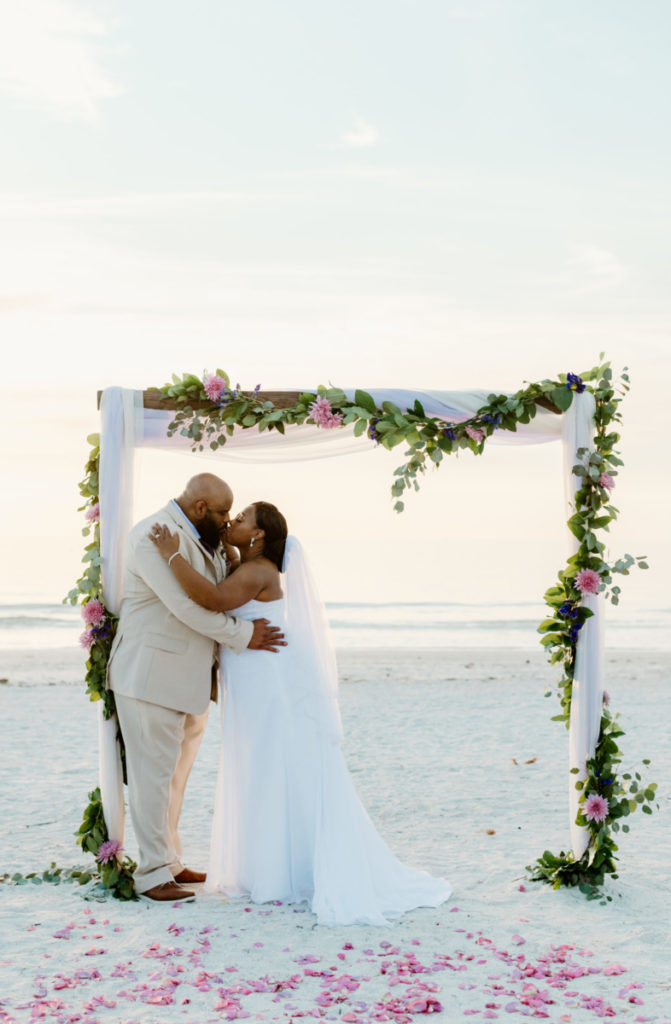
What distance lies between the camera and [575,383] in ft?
20.0

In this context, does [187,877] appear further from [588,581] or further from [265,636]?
[588,581]

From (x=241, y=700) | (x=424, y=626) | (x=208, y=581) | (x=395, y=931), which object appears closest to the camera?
(x=395, y=931)

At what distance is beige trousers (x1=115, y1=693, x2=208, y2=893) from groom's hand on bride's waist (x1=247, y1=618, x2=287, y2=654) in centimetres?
63

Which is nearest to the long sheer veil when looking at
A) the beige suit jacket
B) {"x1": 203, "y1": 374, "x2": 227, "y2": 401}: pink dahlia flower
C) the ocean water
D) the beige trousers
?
the beige suit jacket

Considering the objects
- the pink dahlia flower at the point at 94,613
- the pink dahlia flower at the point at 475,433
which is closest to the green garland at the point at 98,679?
the pink dahlia flower at the point at 94,613

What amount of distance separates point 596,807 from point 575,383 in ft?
8.17

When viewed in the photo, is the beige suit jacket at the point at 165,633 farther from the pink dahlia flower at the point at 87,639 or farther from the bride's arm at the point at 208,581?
the pink dahlia flower at the point at 87,639

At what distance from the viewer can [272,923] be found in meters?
5.50

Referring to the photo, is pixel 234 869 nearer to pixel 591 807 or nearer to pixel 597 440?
pixel 591 807

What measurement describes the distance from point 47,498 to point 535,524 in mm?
23990

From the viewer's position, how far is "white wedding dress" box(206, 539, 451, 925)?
19.0 ft

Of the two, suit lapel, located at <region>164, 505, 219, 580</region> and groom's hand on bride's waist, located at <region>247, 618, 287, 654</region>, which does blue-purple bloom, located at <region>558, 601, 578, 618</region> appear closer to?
groom's hand on bride's waist, located at <region>247, 618, 287, 654</region>

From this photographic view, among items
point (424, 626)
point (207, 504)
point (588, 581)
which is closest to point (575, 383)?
point (588, 581)

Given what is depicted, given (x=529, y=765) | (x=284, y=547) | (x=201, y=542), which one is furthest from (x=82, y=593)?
(x=529, y=765)
